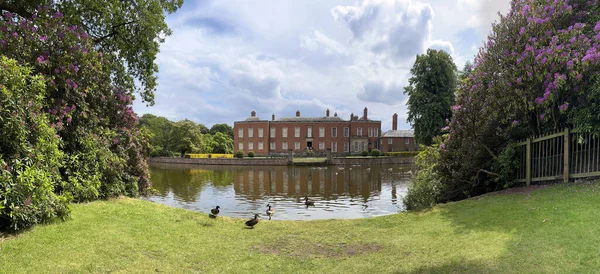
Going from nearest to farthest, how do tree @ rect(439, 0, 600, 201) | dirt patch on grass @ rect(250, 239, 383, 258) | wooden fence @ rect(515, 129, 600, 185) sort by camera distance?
dirt patch on grass @ rect(250, 239, 383, 258), wooden fence @ rect(515, 129, 600, 185), tree @ rect(439, 0, 600, 201)

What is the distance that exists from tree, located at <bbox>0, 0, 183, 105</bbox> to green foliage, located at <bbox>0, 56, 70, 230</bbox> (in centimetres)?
503

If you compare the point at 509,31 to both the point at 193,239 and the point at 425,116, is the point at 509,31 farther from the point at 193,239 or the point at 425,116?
the point at 425,116

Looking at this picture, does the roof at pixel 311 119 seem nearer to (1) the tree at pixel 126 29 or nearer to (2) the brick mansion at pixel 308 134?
(2) the brick mansion at pixel 308 134

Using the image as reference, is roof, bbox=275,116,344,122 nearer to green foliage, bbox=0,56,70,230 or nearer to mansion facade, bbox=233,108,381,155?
mansion facade, bbox=233,108,381,155

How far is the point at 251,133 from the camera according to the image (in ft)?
209

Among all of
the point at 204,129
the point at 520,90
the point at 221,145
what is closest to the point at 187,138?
the point at 221,145

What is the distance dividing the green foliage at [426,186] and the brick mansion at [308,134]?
49.6m

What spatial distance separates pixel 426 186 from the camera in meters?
11.1

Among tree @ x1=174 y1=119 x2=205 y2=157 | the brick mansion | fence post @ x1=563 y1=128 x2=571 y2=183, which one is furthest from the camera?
the brick mansion

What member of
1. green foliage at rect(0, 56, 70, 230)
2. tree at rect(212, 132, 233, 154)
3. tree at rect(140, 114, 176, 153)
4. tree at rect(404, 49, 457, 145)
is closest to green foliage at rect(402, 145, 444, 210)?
green foliage at rect(0, 56, 70, 230)

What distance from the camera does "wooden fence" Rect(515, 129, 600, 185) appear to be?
7.78m

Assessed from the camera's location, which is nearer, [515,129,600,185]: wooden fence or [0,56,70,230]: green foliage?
[0,56,70,230]: green foliage

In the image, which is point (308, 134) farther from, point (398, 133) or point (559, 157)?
point (559, 157)

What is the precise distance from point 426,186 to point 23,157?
10044 mm
